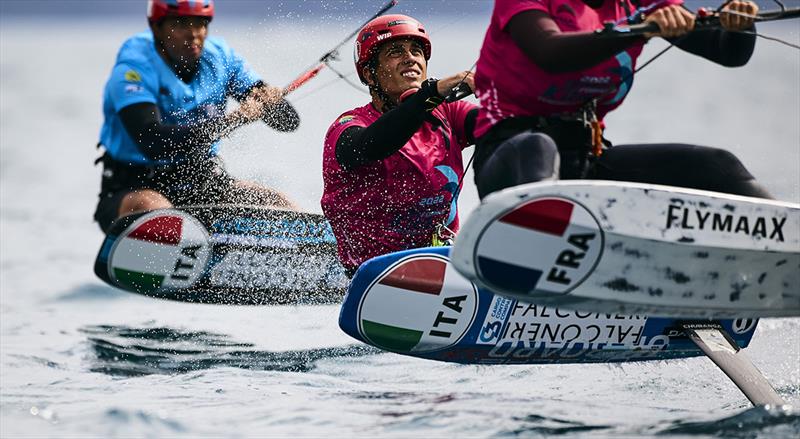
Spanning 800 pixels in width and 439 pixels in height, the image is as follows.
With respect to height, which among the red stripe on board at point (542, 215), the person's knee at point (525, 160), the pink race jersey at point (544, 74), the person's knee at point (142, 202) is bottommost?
the person's knee at point (142, 202)

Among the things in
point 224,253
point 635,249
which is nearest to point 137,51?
point 224,253

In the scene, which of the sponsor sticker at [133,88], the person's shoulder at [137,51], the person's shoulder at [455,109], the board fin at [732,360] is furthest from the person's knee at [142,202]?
the board fin at [732,360]

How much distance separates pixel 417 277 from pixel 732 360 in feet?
4.26

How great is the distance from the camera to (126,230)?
25.6 feet

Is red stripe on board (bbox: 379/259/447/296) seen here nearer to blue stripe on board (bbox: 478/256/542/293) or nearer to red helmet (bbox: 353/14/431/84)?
red helmet (bbox: 353/14/431/84)

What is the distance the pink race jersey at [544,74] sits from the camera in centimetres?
449

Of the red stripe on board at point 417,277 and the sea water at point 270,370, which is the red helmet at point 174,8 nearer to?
the sea water at point 270,370

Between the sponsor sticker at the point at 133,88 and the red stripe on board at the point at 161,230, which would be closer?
the red stripe on board at the point at 161,230

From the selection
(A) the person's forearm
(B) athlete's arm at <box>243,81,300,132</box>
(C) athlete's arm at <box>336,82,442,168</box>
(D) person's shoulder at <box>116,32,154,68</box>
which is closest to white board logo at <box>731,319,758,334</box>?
(A) the person's forearm

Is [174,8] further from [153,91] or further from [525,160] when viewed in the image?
[525,160]

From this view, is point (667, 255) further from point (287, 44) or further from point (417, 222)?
point (287, 44)

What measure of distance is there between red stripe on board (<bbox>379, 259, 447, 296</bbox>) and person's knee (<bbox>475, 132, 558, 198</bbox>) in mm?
1174

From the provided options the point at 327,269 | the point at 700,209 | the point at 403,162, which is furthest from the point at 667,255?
the point at 327,269

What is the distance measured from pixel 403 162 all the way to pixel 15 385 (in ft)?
6.31
